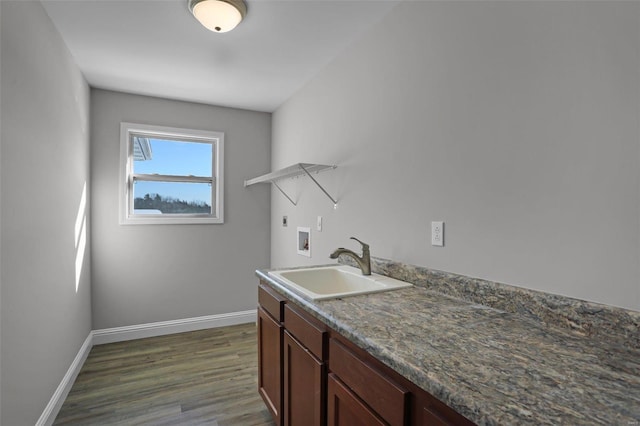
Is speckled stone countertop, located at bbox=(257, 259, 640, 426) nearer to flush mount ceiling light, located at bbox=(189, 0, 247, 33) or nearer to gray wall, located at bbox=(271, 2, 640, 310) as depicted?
gray wall, located at bbox=(271, 2, 640, 310)

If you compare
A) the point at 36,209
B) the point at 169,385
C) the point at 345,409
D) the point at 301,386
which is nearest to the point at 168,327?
the point at 169,385

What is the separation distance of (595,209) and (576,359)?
47cm

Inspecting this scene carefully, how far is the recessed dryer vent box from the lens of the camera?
2904 millimetres

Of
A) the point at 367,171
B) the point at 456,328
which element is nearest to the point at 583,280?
the point at 456,328

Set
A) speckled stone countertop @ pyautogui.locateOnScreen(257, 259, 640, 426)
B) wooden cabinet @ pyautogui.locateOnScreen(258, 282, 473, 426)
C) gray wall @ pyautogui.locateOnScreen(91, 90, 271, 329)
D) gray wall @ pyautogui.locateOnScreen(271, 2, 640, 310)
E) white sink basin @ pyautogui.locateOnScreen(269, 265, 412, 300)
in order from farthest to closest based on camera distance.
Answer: gray wall @ pyautogui.locateOnScreen(91, 90, 271, 329)
white sink basin @ pyautogui.locateOnScreen(269, 265, 412, 300)
gray wall @ pyautogui.locateOnScreen(271, 2, 640, 310)
wooden cabinet @ pyautogui.locateOnScreen(258, 282, 473, 426)
speckled stone countertop @ pyautogui.locateOnScreen(257, 259, 640, 426)

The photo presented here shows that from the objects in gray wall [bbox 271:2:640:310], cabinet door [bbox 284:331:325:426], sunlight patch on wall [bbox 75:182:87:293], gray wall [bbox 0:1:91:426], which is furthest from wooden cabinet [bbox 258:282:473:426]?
sunlight patch on wall [bbox 75:182:87:293]

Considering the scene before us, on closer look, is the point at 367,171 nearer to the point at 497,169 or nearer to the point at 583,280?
the point at 497,169

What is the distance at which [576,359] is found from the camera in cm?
86

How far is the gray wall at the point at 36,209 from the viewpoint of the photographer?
148cm

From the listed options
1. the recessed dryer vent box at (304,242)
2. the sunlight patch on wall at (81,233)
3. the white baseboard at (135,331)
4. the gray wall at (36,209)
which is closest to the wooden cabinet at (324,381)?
the recessed dryer vent box at (304,242)

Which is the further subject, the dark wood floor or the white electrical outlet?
the dark wood floor

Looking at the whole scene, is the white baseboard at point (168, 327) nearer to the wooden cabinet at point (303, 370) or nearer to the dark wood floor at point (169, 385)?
the dark wood floor at point (169, 385)

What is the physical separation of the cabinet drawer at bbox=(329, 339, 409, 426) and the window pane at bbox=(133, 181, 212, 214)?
2.80 m

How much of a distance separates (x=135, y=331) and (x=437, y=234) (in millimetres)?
3112
